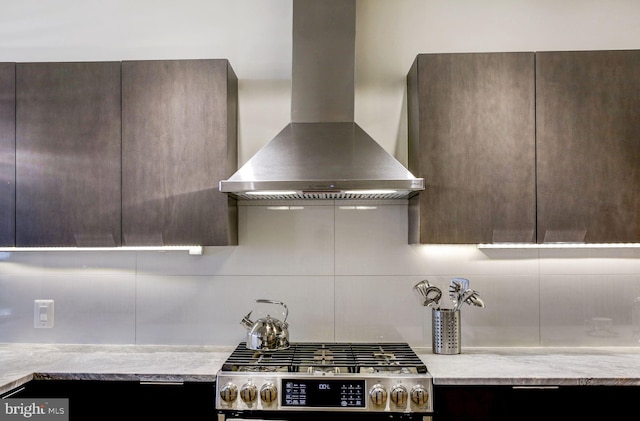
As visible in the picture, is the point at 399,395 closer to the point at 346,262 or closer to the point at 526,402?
the point at 526,402

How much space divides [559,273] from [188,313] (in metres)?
2.03

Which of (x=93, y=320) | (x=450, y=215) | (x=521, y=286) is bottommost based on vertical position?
(x=93, y=320)

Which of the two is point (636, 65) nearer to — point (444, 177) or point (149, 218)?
point (444, 177)

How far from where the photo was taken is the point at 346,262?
110 inches

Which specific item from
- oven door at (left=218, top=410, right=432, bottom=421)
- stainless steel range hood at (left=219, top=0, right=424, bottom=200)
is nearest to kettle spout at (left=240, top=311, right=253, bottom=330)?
oven door at (left=218, top=410, right=432, bottom=421)

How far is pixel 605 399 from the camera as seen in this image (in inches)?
83.5

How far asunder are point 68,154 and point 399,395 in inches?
75.6

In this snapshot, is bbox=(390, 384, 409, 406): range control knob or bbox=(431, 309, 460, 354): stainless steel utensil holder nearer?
bbox=(390, 384, 409, 406): range control knob

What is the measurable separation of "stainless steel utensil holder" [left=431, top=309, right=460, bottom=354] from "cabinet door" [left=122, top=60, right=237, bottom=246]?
113cm

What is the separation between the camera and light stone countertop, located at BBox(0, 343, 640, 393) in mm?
2133

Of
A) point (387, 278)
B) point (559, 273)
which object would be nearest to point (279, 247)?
point (387, 278)

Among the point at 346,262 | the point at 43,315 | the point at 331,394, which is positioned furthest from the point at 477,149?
the point at 43,315

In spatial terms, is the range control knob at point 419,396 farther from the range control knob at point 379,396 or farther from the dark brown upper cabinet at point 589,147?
the dark brown upper cabinet at point 589,147

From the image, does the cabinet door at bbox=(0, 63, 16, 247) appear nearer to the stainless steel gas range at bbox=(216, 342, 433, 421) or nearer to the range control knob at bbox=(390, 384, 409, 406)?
the stainless steel gas range at bbox=(216, 342, 433, 421)
